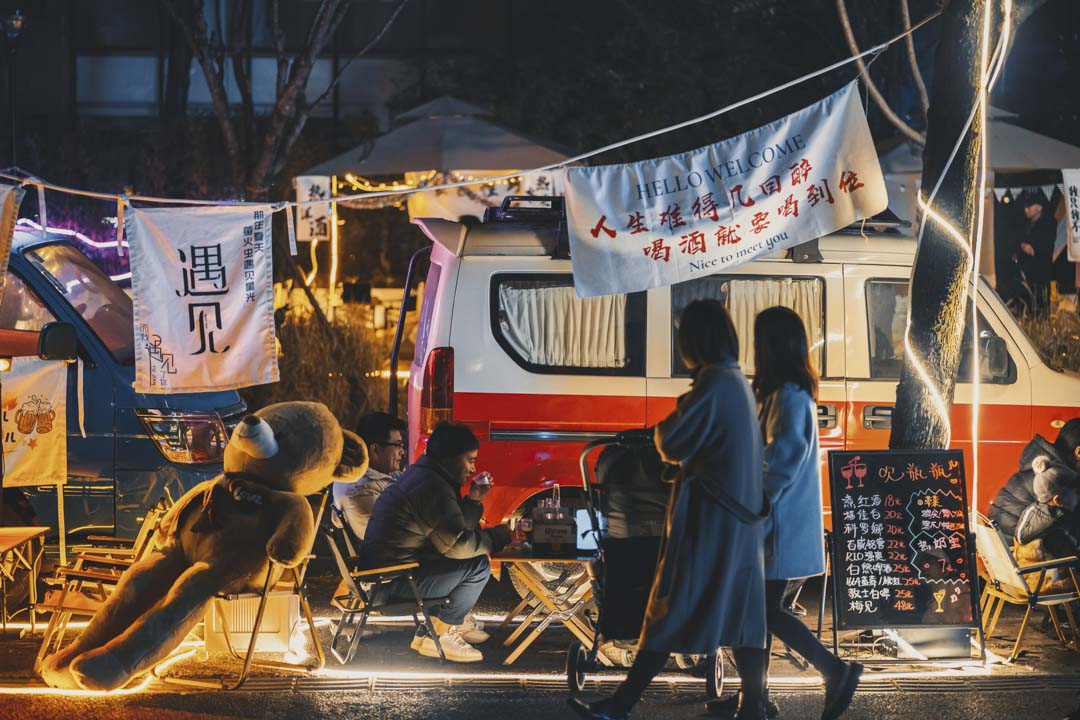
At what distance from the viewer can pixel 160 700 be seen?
18.7 ft

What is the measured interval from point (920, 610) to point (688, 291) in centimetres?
232

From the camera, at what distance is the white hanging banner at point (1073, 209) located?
8.52 meters

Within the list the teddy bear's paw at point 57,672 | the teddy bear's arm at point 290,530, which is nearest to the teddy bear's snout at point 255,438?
the teddy bear's arm at point 290,530

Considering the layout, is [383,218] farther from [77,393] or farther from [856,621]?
[856,621]

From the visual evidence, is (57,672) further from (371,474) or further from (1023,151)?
(1023,151)

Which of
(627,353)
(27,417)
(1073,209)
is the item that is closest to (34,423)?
(27,417)

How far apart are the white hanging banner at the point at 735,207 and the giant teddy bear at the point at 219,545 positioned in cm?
172

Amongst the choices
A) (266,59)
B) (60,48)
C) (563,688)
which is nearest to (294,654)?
(563,688)

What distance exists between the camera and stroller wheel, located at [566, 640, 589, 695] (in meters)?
5.77

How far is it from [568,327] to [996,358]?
8.62ft

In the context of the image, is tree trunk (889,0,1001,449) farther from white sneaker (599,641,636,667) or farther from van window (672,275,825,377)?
white sneaker (599,641,636,667)

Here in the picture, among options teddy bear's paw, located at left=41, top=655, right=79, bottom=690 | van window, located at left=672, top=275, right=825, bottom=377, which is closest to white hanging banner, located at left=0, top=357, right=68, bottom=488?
teddy bear's paw, located at left=41, top=655, right=79, bottom=690

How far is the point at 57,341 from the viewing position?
696 cm

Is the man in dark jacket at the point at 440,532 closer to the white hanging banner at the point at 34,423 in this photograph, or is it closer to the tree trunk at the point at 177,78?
the white hanging banner at the point at 34,423
